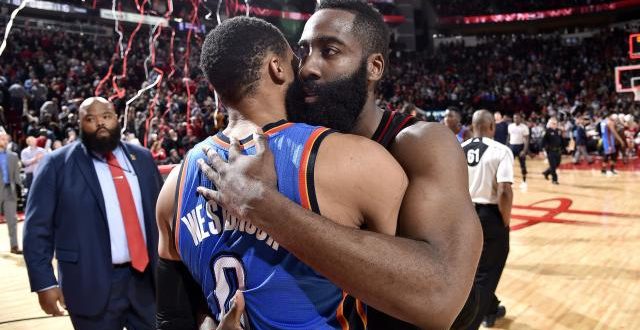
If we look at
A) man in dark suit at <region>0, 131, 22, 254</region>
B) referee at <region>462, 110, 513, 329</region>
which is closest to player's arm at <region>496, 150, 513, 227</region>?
referee at <region>462, 110, 513, 329</region>

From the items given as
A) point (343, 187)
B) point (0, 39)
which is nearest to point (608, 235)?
point (343, 187)

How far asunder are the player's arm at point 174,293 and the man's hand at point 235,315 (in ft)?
0.87

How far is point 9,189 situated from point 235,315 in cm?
675

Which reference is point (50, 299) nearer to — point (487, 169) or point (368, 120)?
point (368, 120)

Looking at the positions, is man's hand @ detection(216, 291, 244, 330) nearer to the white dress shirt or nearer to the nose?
the nose

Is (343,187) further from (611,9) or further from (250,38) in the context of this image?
(611,9)

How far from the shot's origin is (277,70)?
126 cm

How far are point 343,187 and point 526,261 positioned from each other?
16.9 ft

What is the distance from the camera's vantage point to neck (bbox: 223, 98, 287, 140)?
1.22 m

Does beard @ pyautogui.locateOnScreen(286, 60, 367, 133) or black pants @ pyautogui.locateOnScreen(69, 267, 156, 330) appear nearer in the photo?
beard @ pyautogui.locateOnScreen(286, 60, 367, 133)

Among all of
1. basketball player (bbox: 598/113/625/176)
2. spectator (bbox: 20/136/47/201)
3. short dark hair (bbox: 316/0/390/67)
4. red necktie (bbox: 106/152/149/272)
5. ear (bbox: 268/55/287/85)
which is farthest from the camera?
basketball player (bbox: 598/113/625/176)

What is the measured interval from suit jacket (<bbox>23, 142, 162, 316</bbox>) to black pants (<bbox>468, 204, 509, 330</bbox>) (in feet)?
7.25

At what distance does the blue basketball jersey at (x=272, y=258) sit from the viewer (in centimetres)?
108

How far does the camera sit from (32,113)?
1226 centimetres
